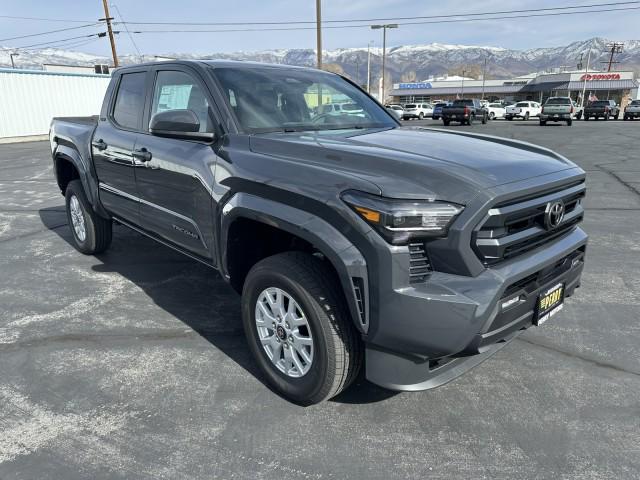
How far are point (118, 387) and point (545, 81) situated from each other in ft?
273

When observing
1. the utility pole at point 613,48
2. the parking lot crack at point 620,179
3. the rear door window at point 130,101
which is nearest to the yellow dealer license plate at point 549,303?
the rear door window at point 130,101

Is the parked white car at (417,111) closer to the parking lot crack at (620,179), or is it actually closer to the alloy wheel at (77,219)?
the parking lot crack at (620,179)

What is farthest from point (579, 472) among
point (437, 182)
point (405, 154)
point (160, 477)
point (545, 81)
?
point (545, 81)

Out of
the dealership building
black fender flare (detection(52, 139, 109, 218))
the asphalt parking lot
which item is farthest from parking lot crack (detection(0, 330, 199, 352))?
the dealership building

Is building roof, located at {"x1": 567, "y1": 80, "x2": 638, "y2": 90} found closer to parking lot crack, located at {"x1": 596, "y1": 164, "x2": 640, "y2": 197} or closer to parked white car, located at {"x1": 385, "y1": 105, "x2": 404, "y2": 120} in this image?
parked white car, located at {"x1": 385, "y1": 105, "x2": 404, "y2": 120}

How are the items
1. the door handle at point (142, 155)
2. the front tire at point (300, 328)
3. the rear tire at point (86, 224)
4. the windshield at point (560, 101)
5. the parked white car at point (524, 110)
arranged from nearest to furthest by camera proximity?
1. the front tire at point (300, 328)
2. the door handle at point (142, 155)
3. the rear tire at point (86, 224)
4. the windshield at point (560, 101)
5. the parked white car at point (524, 110)

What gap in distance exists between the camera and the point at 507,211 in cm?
234

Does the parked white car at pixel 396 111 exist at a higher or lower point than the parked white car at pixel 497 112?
higher

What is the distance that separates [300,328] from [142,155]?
2.00 m

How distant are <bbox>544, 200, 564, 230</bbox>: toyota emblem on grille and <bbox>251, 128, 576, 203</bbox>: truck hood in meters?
0.18

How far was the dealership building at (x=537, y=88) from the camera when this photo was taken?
6794 cm

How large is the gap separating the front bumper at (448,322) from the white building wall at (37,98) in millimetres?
24565

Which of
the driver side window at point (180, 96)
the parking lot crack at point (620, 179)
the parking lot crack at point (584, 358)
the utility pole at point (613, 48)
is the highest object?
the utility pole at point (613, 48)

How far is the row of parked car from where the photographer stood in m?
31.3
